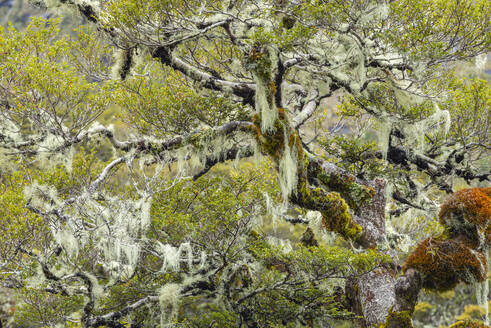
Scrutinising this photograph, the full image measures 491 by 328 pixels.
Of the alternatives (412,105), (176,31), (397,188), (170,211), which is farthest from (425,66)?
(170,211)

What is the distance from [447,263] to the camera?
4340 mm

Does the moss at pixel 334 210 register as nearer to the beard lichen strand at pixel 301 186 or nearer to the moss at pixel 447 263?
the beard lichen strand at pixel 301 186

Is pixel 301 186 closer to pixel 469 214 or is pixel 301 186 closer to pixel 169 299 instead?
pixel 469 214

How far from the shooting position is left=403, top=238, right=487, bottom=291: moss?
4258mm

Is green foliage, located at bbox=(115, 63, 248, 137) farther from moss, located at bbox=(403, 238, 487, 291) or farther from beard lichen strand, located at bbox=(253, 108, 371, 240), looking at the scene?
moss, located at bbox=(403, 238, 487, 291)

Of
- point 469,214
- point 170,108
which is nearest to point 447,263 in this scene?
point 469,214

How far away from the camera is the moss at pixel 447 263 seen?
4258 mm

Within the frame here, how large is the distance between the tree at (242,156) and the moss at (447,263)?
0.02 m

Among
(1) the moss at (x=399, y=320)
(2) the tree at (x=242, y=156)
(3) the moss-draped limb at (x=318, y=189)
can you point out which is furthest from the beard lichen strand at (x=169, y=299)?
(1) the moss at (x=399, y=320)

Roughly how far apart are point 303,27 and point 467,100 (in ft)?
12.1

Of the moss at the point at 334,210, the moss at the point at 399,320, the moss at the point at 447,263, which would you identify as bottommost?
the moss at the point at 399,320

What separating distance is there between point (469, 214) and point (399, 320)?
150 cm

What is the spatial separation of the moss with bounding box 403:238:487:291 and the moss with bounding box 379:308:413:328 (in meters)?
0.46

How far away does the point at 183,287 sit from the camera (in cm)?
621
